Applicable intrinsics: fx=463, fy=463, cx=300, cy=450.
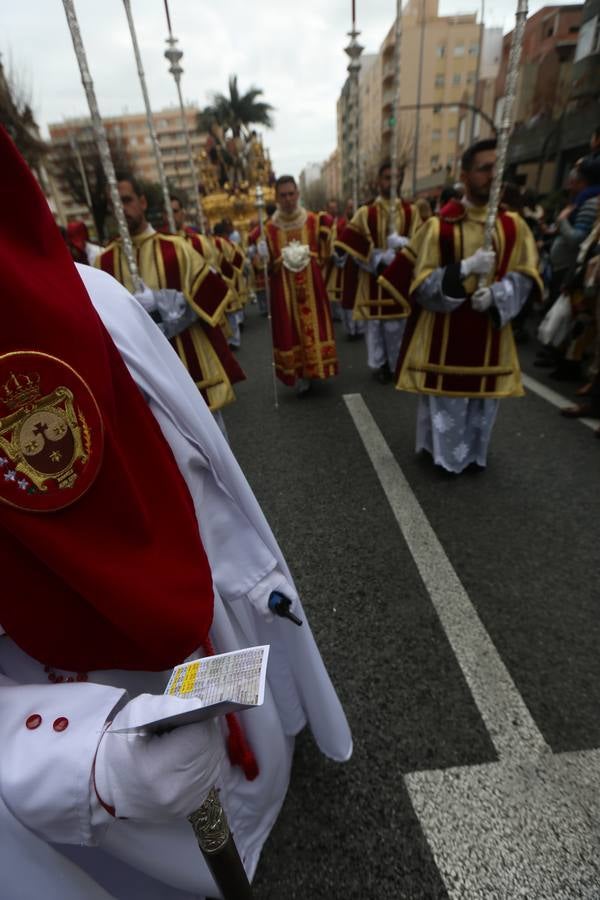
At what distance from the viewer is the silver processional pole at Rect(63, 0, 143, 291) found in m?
1.56

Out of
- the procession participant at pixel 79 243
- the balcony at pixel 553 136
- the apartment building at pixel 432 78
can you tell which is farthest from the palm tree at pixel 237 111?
the procession participant at pixel 79 243

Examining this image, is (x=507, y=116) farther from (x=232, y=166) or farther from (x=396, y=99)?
(x=232, y=166)

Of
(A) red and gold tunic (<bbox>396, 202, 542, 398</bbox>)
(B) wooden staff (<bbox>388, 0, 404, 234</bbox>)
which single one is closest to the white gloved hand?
(A) red and gold tunic (<bbox>396, 202, 542, 398</bbox>)

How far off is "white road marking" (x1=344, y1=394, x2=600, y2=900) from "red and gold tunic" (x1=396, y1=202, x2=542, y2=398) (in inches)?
73.0

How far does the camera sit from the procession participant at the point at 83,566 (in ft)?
2.23

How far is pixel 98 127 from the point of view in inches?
84.4

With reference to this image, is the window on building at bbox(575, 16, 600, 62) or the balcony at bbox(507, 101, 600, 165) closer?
the window on building at bbox(575, 16, 600, 62)

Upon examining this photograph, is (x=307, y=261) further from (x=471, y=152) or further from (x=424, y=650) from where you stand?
(x=424, y=650)

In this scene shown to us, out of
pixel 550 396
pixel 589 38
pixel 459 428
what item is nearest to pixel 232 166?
pixel 589 38

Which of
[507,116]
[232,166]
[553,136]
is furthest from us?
[232,166]

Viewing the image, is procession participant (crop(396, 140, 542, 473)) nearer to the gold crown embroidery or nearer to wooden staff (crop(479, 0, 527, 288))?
wooden staff (crop(479, 0, 527, 288))

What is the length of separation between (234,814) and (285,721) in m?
0.31

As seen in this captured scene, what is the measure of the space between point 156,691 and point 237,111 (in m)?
40.9

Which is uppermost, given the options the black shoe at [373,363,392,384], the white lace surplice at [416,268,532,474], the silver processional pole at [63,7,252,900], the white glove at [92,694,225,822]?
Result: the white glove at [92,694,225,822]
